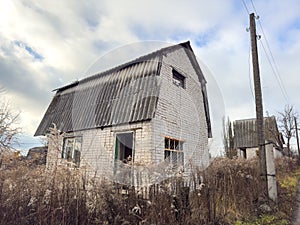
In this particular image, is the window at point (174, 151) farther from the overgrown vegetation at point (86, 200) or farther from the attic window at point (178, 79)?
the overgrown vegetation at point (86, 200)

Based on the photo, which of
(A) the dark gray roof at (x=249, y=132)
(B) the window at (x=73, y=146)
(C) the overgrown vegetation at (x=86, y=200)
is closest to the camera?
(C) the overgrown vegetation at (x=86, y=200)

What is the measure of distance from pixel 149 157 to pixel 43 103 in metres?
6.56

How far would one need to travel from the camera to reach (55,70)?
22.9 feet

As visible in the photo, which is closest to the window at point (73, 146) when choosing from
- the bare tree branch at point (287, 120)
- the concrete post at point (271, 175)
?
the concrete post at point (271, 175)

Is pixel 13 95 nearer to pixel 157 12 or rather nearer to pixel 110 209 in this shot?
pixel 157 12

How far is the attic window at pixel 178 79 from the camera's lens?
7906 millimetres

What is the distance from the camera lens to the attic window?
25.9 ft

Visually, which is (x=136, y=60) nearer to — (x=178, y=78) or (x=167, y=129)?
(x=178, y=78)

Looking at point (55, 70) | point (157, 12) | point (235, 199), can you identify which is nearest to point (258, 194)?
point (235, 199)

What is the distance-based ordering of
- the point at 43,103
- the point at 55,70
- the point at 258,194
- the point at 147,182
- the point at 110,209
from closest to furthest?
the point at 110,209 < the point at 147,182 < the point at 258,194 < the point at 55,70 < the point at 43,103

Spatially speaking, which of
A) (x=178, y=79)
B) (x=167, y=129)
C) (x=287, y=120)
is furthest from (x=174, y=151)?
(x=287, y=120)

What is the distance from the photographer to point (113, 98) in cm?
699

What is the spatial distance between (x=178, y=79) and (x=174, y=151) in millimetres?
2778

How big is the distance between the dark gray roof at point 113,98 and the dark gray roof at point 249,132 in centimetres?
1376
